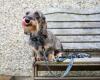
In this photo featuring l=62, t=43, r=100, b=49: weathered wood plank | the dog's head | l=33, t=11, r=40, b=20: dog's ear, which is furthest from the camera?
l=62, t=43, r=100, b=49: weathered wood plank

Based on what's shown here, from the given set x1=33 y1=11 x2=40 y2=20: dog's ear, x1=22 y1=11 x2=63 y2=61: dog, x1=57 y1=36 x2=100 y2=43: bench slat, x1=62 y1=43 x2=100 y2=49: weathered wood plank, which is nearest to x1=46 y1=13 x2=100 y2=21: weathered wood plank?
x1=57 y1=36 x2=100 y2=43: bench slat

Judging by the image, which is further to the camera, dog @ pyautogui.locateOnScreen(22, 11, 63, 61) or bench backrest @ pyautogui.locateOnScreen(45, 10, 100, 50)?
bench backrest @ pyautogui.locateOnScreen(45, 10, 100, 50)

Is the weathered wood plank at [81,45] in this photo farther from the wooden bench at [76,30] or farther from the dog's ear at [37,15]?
the dog's ear at [37,15]

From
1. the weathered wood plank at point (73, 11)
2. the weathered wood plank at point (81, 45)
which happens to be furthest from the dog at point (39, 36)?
the weathered wood plank at point (73, 11)

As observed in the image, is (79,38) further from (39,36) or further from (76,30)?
(39,36)

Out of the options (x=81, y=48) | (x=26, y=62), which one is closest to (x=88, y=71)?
(x=81, y=48)

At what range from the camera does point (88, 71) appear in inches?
207

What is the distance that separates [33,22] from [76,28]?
1228mm

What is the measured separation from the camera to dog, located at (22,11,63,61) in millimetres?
3975

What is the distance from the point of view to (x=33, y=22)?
399cm

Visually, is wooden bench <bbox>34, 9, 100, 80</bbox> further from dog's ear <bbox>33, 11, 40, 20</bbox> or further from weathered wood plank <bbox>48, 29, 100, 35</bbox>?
dog's ear <bbox>33, 11, 40, 20</bbox>

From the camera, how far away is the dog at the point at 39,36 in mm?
3975

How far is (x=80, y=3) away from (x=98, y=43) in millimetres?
691

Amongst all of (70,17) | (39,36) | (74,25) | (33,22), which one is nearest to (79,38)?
(74,25)
